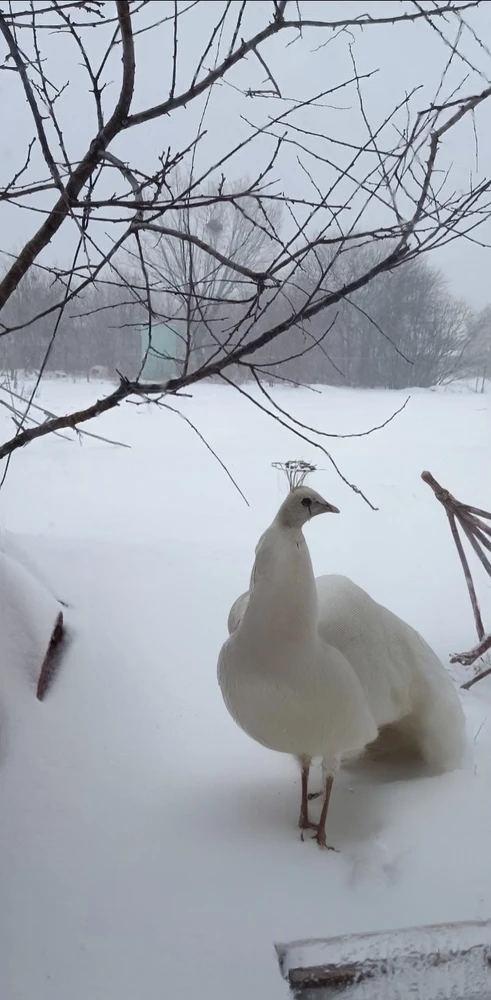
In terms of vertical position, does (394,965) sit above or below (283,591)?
below

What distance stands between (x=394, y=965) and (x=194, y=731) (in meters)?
0.58

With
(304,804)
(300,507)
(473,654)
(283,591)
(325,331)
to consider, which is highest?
(325,331)

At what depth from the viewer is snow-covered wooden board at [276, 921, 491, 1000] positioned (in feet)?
2.69

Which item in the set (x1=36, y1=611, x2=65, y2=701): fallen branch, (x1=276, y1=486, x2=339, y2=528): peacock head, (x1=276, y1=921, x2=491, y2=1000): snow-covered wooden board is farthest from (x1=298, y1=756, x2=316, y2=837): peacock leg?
(x1=36, y1=611, x2=65, y2=701): fallen branch

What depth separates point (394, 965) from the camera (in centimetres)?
84

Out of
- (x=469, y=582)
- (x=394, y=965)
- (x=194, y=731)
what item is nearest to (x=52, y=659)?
(x=194, y=731)

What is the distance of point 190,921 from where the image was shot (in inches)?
35.2

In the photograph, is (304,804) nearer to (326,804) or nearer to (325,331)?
(326,804)

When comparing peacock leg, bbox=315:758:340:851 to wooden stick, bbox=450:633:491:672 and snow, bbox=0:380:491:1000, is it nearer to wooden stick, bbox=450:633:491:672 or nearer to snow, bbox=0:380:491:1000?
snow, bbox=0:380:491:1000

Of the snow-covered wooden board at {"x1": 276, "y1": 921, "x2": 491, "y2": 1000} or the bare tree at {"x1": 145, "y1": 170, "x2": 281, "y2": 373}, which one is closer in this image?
the snow-covered wooden board at {"x1": 276, "y1": 921, "x2": 491, "y2": 1000}

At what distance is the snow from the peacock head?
0.45 meters

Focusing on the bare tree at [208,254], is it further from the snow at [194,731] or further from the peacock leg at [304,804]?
the peacock leg at [304,804]

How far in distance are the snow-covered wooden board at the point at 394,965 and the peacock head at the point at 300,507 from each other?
516 millimetres

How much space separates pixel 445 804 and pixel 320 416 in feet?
2.99
